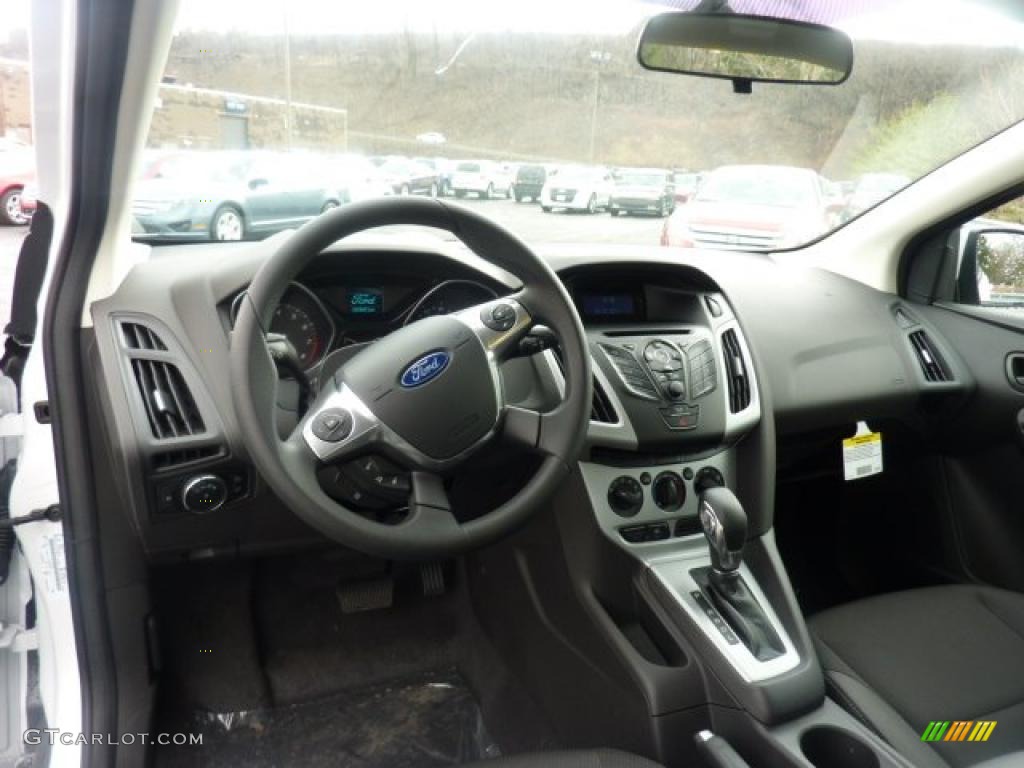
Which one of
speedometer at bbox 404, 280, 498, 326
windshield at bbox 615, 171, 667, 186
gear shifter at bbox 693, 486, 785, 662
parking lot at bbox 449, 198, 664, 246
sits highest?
windshield at bbox 615, 171, 667, 186

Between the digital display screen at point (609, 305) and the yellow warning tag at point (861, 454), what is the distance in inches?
34.3

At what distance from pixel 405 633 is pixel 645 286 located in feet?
4.01

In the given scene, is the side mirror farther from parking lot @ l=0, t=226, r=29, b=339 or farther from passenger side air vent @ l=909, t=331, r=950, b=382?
parking lot @ l=0, t=226, r=29, b=339

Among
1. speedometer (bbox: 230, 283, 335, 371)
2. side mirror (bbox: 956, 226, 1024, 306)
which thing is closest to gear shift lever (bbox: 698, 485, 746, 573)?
speedometer (bbox: 230, 283, 335, 371)

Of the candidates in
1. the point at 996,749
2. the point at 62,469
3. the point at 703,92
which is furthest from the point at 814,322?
the point at 62,469

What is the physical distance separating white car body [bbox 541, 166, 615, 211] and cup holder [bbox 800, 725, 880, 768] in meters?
1.52

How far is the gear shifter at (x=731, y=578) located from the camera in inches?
66.3

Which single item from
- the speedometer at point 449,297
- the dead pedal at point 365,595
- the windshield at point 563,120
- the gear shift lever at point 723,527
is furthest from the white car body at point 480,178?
the dead pedal at point 365,595

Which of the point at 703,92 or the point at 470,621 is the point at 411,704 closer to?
the point at 470,621

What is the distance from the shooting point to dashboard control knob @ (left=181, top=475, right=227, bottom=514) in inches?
64.4

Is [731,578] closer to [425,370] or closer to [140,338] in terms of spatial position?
[425,370]

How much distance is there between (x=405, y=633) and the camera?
2416 millimetres

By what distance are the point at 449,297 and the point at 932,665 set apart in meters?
1.34

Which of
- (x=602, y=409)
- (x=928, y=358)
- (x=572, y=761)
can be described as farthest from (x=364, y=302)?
(x=928, y=358)
